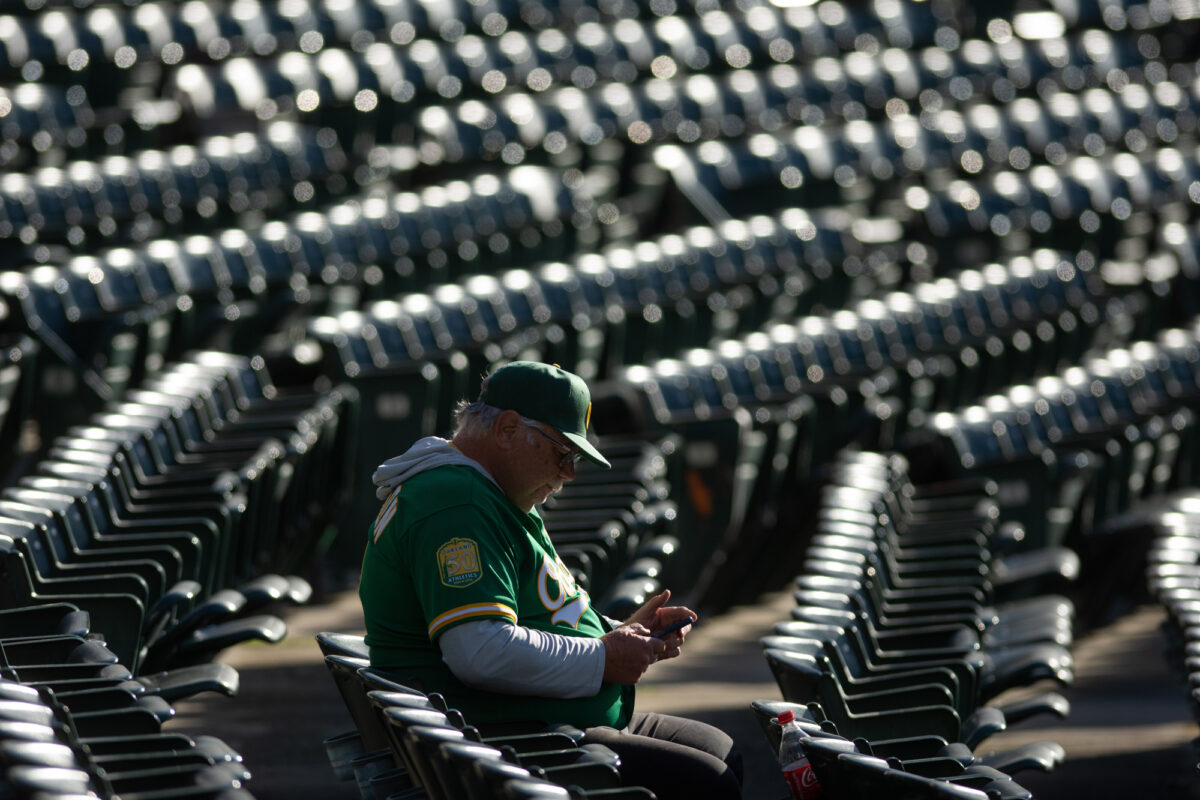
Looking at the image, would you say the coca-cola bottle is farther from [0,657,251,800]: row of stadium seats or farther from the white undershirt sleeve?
[0,657,251,800]: row of stadium seats

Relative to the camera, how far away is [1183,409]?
16.3 feet

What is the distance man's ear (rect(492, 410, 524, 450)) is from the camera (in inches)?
79.7

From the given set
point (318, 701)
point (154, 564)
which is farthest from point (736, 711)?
point (154, 564)

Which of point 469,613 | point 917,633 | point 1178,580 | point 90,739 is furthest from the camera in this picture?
point 1178,580

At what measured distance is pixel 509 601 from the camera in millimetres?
1925

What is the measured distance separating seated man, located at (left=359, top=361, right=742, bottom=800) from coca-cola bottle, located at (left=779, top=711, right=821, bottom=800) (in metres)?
0.07

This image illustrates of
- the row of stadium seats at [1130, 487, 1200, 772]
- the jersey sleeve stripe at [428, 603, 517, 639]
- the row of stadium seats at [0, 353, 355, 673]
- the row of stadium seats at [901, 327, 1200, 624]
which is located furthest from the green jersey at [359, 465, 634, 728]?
the row of stadium seats at [901, 327, 1200, 624]

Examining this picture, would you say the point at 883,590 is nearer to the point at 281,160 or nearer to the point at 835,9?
the point at 281,160

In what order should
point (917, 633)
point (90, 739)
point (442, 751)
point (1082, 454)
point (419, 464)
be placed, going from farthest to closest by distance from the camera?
point (1082, 454)
point (917, 633)
point (419, 464)
point (90, 739)
point (442, 751)

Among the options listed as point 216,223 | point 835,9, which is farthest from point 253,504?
point 835,9

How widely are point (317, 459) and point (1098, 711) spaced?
5.97 ft

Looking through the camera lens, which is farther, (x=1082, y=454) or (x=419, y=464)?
(x=1082, y=454)

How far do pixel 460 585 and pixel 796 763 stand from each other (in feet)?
A: 1.53

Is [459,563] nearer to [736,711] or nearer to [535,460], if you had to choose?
[535,460]
